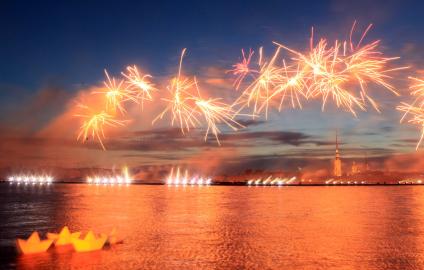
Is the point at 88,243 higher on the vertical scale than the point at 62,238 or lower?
lower

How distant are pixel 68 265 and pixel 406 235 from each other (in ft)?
55.8

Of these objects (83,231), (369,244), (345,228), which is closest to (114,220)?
(83,231)

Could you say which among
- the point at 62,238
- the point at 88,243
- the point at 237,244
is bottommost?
the point at 237,244

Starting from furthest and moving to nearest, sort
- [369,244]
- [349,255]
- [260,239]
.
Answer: [260,239], [369,244], [349,255]

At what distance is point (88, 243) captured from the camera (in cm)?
1881

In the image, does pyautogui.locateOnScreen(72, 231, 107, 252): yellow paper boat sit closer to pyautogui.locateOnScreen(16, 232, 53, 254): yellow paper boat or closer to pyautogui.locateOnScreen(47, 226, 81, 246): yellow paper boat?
pyautogui.locateOnScreen(47, 226, 81, 246): yellow paper boat

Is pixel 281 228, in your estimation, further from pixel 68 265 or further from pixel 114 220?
pixel 68 265

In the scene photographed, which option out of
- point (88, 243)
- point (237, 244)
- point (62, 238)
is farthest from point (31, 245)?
point (237, 244)

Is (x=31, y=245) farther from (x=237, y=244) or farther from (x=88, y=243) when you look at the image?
(x=237, y=244)

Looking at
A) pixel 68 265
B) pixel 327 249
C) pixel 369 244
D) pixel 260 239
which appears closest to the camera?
pixel 68 265

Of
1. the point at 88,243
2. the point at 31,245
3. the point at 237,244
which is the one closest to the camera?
the point at 31,245

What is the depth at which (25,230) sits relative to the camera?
2641 cm

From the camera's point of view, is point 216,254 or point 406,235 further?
point 406,235

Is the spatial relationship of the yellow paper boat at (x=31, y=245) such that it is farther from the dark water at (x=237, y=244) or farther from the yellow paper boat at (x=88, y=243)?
the yellow paper boat at (x=88, y=243)
